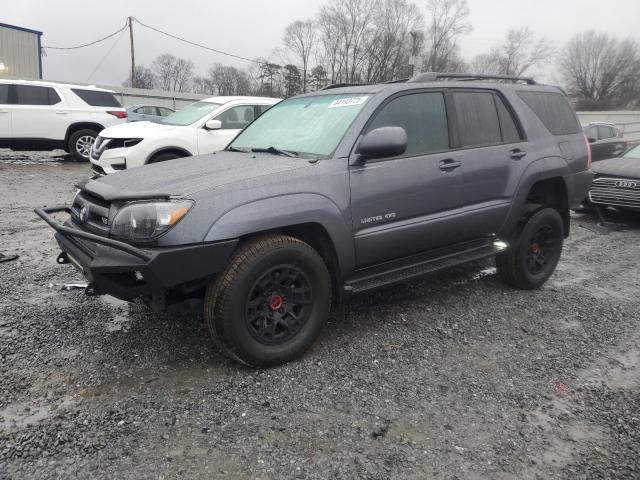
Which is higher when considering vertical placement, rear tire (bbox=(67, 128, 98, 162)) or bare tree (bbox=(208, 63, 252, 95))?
bare tree (bbox=(208, 63, 252, 95))

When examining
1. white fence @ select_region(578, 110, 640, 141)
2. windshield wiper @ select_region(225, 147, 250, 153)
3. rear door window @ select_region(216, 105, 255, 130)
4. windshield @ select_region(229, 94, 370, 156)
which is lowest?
windshield wiper @ select_region(225, 147, 250, 153)

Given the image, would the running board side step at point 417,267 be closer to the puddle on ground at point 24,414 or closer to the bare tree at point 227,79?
the puddle on ground at point 24,414

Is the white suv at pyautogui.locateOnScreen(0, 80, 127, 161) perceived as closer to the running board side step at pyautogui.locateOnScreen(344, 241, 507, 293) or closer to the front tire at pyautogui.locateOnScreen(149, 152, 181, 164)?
the front tire at pyautogui.locateOnScreen(149, 152, 181, 164)

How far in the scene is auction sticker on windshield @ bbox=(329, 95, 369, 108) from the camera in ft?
11.6

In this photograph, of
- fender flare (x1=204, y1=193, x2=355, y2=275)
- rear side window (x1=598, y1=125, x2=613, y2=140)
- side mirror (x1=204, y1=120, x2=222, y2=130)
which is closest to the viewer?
fender flare (x1=204, y1=193, x2=355, y2=275)

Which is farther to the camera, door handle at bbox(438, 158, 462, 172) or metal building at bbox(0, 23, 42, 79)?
metal building at bbox(0, 23, 42, 79)

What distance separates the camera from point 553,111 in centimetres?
463

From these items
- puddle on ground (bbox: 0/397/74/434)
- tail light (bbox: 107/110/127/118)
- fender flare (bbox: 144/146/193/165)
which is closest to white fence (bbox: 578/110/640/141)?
tail light (bbox: 107/110/127/118)

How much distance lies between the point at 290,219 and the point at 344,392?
1.04 m

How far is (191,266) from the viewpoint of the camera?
2.65m

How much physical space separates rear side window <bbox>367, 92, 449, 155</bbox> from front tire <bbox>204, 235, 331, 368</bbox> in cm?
113

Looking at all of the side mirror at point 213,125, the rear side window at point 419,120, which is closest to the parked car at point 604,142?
the side mirror at point 213,125

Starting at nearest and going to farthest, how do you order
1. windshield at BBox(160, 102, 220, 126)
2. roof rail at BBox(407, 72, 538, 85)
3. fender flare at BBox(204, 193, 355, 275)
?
fender flare at BBox(204, 193, 355, 275) → roof rail at BBox(407, 72, 538, 85) → windshield at BBox(160, 102, 220, 126)

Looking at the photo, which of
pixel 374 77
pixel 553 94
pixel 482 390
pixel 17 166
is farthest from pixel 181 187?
pixel 374 77
